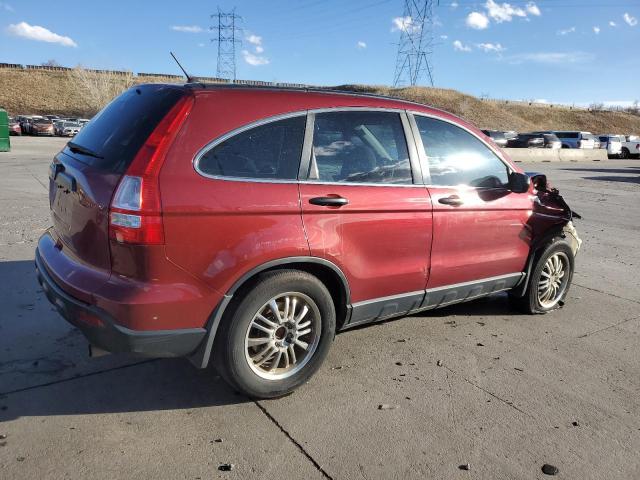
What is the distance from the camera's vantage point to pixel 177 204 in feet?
8.86

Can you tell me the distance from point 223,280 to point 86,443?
1088 millimetres

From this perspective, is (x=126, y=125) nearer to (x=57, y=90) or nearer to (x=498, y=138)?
(x=498, y=138)

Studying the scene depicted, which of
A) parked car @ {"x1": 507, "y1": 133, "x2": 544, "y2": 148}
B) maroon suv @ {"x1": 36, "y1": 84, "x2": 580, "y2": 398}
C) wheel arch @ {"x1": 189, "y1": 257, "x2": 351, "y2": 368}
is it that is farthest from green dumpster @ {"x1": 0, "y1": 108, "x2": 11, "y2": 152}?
parked car @ {"x1": 507, "y1": 133, "x2": 544, "y2": 148}

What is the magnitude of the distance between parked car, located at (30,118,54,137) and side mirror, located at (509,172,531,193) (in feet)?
140

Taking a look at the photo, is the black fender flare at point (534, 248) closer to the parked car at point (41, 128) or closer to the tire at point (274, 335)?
the tire at point (274, 335)

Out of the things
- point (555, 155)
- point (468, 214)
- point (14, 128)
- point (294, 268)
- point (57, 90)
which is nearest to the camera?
point (294, 268)

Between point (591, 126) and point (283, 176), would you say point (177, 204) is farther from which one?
point (591, 126)

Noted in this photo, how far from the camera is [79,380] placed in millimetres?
3348

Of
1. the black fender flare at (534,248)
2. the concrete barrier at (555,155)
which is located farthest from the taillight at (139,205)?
the concrete barrier at (555,155)

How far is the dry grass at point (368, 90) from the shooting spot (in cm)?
6650

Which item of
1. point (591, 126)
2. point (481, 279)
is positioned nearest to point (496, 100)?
point (591, 126)

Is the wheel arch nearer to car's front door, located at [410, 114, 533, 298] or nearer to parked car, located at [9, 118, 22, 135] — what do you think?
car's front door, located at [410, 114, 533, 298]

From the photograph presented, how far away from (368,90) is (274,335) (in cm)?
6437

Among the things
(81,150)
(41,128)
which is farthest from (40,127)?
(81,150)
